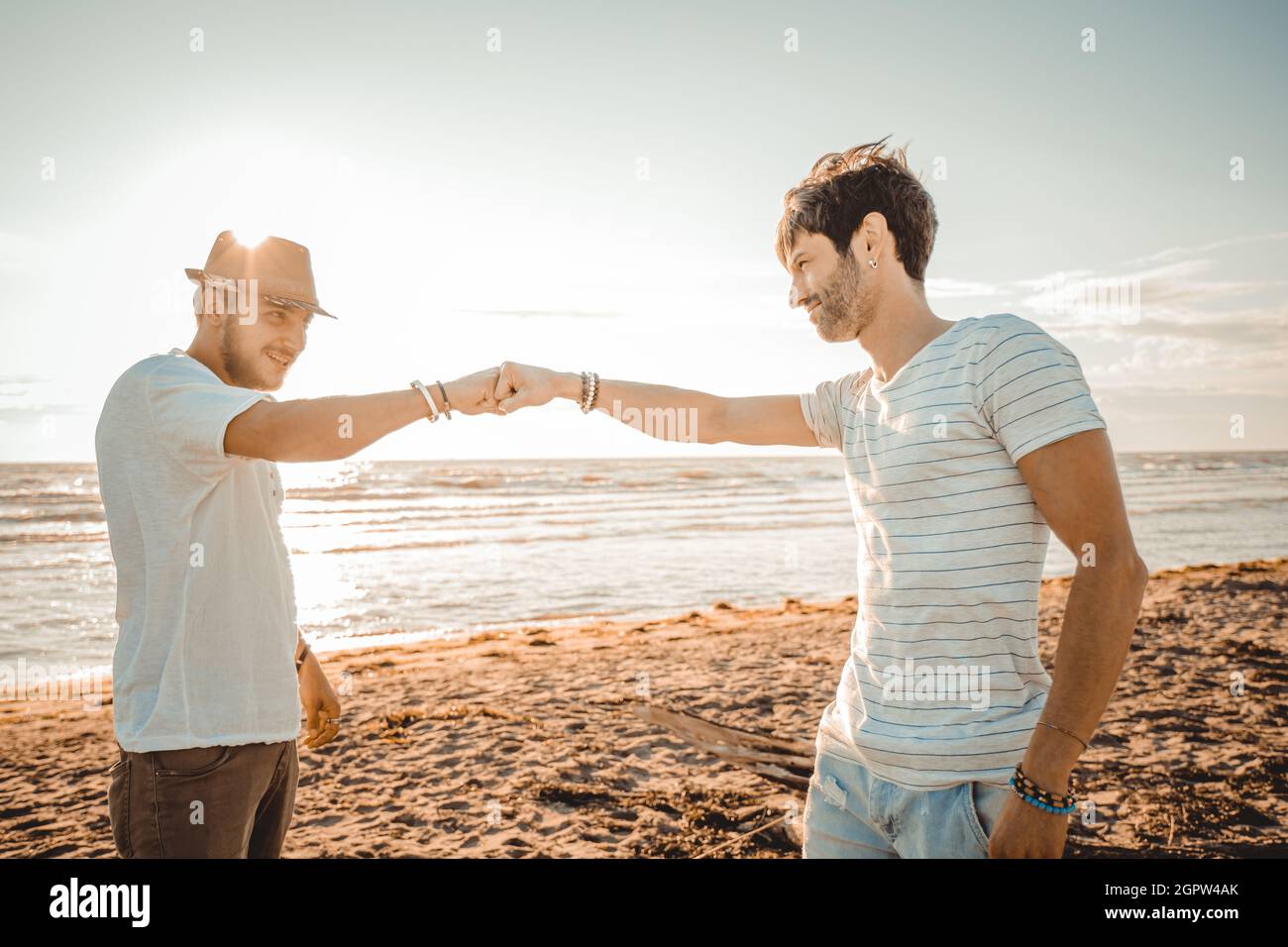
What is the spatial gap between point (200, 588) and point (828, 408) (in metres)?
1.80

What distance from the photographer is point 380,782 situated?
5355mm

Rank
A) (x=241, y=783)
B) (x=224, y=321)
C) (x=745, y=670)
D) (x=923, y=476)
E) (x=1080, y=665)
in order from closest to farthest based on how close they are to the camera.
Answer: (x=1080, y=665), (x=923, y=476), (x=241, y=783), (x=224, y=321), (x=745, y=670)

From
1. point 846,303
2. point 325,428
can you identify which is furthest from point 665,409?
point 325,428

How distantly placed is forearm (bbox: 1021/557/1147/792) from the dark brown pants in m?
1.94

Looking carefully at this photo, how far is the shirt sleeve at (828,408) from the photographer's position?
232 cm

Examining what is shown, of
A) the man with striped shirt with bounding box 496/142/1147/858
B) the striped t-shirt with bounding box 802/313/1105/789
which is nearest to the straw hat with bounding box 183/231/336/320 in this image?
the man with striped shirt with bounding box 496/142/1147/858

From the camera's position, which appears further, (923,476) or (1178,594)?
(1178,594)

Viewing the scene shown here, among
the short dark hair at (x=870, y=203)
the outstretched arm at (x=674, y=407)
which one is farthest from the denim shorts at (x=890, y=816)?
the short dark hair at (x=870, y=203)

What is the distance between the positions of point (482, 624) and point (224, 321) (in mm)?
9296

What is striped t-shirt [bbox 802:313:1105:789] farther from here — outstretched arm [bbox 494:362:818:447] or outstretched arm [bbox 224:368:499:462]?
outstretched arm [bbox 224:368:499:462]

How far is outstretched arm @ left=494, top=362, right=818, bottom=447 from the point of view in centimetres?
256

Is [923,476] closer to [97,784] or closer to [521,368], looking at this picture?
[521,368]

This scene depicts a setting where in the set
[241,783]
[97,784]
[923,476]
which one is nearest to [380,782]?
[97,784]

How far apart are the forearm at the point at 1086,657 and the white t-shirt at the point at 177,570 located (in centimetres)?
191
